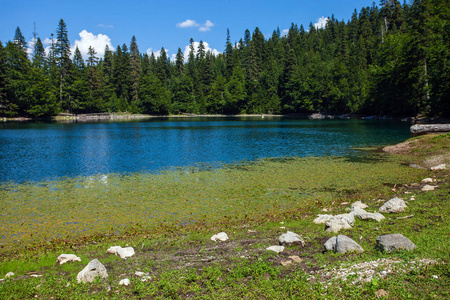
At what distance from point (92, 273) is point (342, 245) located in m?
7.25

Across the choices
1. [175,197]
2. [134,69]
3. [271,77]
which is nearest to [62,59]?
[134,69]

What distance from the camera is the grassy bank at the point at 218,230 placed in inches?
301

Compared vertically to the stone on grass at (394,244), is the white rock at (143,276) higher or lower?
lower

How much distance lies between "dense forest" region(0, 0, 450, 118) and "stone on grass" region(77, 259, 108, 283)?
61.4 metres

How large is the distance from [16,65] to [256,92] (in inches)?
3873

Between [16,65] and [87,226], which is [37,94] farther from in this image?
[87,226]

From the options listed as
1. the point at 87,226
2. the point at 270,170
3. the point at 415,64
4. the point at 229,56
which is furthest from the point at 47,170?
the point at 229,56

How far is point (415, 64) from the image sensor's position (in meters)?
64.6

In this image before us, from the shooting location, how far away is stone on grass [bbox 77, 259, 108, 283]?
8.28m

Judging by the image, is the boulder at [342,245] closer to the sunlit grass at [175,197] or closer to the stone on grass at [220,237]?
→ the stone on grass at [220,237]

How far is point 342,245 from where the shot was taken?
9.25 meters

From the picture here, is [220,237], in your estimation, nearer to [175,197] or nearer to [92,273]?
[92,273]

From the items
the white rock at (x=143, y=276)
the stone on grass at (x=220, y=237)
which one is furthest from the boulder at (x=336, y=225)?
the white rock at (x=143, y=276)

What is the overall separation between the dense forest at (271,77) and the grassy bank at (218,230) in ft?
160
